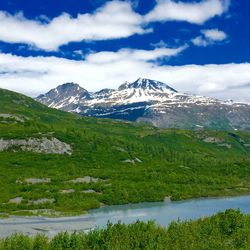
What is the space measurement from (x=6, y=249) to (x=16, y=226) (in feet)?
164

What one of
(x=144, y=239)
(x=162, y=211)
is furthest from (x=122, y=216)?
(x=144, y=239)

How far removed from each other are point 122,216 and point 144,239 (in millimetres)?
72978

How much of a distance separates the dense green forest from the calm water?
13.9 metres

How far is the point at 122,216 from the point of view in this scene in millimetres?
155625

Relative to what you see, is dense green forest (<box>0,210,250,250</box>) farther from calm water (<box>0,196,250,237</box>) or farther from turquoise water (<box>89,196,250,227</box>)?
turquoise water (<box>89,196,250,227</box>)

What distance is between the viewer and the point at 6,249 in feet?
247

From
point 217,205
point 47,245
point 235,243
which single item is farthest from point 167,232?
point 217,205

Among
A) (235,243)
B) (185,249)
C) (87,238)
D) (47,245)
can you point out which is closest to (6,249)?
(47,245)

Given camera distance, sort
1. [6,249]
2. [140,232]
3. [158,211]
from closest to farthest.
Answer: [6,249]
[140,232]
[158,211]

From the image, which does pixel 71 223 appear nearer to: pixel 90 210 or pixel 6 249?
pixel 90 210

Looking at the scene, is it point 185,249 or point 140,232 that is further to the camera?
point 140,232

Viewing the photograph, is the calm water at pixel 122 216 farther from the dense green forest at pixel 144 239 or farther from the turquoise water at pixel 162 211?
the dense green forest at pixel 144 239

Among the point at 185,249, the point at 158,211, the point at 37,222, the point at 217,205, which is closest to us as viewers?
the point at 185,249

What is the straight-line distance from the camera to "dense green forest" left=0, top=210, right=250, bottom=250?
78125 millimetres
